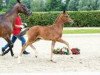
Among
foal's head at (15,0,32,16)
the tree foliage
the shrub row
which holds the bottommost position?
the tree foliage

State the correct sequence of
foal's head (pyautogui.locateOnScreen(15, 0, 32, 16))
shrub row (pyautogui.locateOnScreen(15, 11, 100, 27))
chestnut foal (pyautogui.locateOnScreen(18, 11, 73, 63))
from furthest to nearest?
shrub row (pyautogui.locateOnScreen(15, 11, 100, 27)) < foal's head (pyautogui.locateOnScreen(15, 0, 32, 16)) < chestnut foal (pyautogui.locateOnScreen(18, 11, 73, 63))

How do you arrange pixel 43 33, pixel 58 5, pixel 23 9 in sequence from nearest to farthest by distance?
pixel 43 33
pixel 23 9
pixel 58 5

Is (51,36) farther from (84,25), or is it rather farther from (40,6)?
(40,6)

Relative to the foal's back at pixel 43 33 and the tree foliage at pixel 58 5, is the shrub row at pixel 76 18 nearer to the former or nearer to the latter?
the tree foliage at pixel 58 5

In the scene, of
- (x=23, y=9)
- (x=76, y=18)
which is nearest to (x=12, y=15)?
(x=23, y=9)

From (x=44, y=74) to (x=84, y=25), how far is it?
27.7m

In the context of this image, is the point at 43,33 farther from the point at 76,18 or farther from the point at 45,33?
the point at 76,18

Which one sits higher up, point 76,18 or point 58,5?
point 76,18

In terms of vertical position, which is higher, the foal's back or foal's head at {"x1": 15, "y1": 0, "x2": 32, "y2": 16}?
foal's head at {"x1": 15, "y1": 0, "x2": 32, "y2": 16}

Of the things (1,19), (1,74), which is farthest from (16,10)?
(1,74)

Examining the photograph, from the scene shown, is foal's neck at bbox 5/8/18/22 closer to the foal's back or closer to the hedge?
the foal's back

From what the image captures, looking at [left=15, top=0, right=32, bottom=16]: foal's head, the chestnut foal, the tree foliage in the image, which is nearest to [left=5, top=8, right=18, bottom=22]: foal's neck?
[left=15, top=0, right=32, bottom=16]: foal's head

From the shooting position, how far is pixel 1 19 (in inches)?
728

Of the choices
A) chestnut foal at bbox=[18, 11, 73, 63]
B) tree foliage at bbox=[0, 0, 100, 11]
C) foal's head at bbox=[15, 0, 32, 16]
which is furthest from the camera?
tree foliage at bbox=[0, 0, 100, 11]
